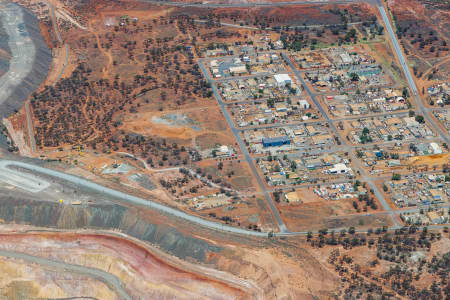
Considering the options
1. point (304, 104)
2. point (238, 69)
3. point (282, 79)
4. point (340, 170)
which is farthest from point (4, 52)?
point (340, 170)

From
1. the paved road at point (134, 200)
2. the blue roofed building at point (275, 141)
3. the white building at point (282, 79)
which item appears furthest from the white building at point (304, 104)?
the paved road at point (134, 200)

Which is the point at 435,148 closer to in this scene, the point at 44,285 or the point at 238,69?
the point at 238,69

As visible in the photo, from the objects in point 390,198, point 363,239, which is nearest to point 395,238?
point 363,239

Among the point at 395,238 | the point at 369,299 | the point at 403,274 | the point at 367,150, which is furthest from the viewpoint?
the point at 367,150

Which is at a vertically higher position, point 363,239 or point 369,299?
point 363,239

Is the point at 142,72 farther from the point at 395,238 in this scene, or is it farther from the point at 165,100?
the point at 395,238
